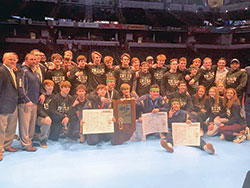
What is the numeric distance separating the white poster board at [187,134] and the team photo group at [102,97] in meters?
0.08

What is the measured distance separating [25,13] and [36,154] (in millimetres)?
13908

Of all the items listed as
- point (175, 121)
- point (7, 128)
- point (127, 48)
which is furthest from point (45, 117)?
point (127, 48)

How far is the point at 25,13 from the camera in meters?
14.2

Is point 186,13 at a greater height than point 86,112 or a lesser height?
greater

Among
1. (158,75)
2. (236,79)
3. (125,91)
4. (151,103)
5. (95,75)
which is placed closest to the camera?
(125,91)

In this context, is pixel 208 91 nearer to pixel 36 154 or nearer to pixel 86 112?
pixel 86 112

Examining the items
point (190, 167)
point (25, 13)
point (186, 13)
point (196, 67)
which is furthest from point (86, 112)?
point (186, 13)

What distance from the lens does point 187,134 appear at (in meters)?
3.19

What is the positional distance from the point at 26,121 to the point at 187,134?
2.46 m

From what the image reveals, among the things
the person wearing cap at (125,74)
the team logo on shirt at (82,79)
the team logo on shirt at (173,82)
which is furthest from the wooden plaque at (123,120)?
the team logo on shirt at (173,82)

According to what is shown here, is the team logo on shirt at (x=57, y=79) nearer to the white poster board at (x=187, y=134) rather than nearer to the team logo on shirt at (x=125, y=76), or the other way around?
the team logo on shirt at (x=125, y=76)

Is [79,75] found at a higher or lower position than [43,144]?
higher

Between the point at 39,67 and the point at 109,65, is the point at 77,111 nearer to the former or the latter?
the point at 39,67

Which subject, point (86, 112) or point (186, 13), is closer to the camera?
point (86, 112)
